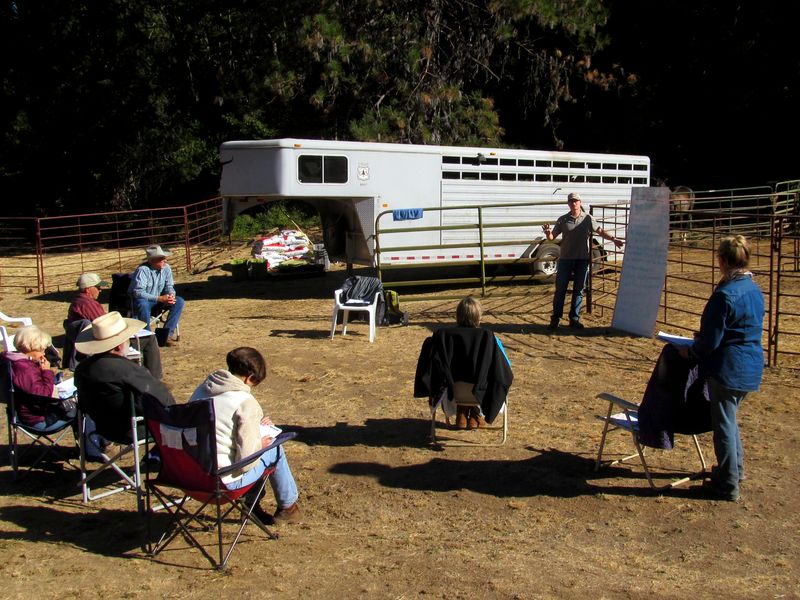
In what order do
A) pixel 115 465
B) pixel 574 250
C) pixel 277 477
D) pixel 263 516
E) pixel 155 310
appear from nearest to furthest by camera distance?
1. pixel 277 477
2. pixel 263 516
3. pixel 115 465
4. pixel 574 250
5. pixel 155 310

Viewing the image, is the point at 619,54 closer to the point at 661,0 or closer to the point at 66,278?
the point at 661,0

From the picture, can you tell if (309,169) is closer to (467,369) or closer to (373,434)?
(373,434)

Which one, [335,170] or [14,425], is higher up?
[335,170]

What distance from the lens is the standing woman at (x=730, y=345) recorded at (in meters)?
4.97

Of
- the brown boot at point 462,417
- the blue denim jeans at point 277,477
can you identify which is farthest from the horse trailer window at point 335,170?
the blue denim jeans at point 277,477

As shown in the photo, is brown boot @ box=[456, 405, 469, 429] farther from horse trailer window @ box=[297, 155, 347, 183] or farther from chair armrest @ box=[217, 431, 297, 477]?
horse trailer window @ box=[297, 155, 347, 183]

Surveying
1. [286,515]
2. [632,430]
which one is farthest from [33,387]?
[632,430]

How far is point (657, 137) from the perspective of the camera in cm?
2492

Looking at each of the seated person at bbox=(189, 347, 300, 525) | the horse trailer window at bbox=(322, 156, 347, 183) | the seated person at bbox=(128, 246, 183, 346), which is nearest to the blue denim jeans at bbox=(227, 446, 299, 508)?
the seated person at bbox=(189, 347, 300, 525)

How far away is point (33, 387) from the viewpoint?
5770 millimetres

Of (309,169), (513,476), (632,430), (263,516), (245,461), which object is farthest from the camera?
(309,169)

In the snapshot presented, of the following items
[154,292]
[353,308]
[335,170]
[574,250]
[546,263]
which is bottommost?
[353,308]

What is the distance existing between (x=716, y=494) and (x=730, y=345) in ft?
3.10

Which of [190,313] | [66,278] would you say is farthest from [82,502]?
[66,278]
